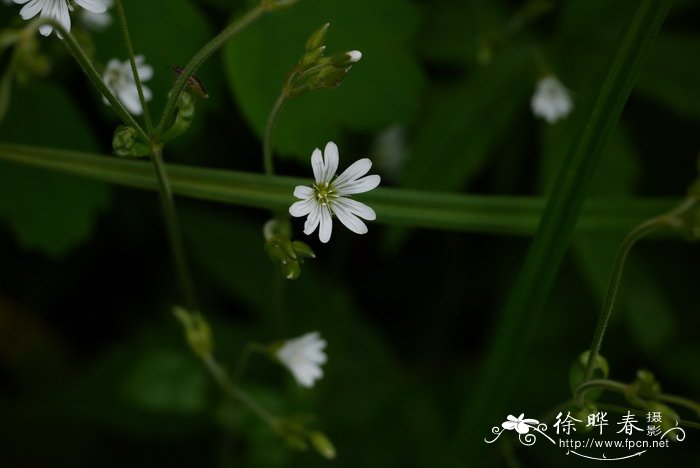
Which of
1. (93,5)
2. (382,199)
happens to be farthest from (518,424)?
(93,5)

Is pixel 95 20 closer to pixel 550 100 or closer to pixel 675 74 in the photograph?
pixel 550 100

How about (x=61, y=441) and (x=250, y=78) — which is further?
(x=61, y=441)

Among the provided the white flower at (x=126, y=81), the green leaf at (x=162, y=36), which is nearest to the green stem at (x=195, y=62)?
the white flower at (x=126, y=81)

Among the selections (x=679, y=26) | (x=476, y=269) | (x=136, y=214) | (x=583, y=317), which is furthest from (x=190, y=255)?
(x=679, y=26)

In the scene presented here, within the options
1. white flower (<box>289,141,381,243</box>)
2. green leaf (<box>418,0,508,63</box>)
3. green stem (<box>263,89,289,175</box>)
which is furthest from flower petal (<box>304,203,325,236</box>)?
green leaf (<box>418,0,508,63</box>)

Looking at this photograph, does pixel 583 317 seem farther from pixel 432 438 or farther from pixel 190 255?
pixel 190 255

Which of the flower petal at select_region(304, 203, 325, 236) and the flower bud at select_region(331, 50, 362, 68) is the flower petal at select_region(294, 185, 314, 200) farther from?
the flower bud at select_region(331, 50, 362, 68)
